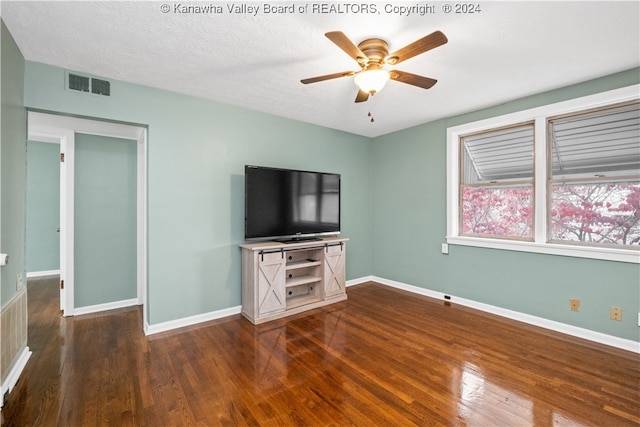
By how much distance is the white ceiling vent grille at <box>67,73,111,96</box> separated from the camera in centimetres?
259

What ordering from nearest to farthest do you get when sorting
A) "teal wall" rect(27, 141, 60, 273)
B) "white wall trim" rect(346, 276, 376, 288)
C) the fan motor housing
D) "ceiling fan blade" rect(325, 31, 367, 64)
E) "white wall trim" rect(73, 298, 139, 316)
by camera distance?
"ceiling fan blade" rect(325, 31, 367, 64), the fan motor housing, "white wall trim" rect(73, 298, 139, 316), "white wall trim" rect(346, 276, 376, 288), "teal wall" rect(27, 141, 60, 273)

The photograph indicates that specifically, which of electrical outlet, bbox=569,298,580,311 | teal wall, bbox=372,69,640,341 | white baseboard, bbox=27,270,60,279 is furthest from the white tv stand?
white baseboard, bbox=27,270,60,279

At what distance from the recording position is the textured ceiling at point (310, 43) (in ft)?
6.03

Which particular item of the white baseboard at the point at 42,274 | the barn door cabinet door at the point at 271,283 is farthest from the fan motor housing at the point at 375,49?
the white baseboard at the point at 42,274

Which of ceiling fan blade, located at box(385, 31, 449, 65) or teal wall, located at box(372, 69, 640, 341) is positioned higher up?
ceiling fan blade, located at box(385, 31, 449, 65)

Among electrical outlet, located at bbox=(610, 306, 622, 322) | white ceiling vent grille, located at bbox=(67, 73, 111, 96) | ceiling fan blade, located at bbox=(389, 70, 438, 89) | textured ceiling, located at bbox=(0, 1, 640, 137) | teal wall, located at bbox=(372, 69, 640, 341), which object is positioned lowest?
electrical outlet, located at bbox=(610, 306, 622, 322)

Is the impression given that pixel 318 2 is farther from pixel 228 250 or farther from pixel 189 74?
pixel 228 250

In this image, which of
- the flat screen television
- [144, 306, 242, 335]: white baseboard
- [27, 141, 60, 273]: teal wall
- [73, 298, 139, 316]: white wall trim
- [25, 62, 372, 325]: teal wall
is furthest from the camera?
[27, 141, 60, 273]: teal wall

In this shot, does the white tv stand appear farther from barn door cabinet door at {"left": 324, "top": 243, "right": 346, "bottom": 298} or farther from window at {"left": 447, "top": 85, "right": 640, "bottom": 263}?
window at {"left": 447, "top": 85, "right": 640, "bottom": 263}

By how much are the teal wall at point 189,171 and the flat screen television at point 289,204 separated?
1.02 feet

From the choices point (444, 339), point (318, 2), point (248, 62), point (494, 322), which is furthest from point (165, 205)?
point (494, 322)

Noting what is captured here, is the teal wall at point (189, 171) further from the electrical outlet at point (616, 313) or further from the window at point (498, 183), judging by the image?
the electrical outlet at point (616, 313)

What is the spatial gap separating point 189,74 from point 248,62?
66 cm

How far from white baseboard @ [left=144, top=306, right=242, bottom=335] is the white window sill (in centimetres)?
313
